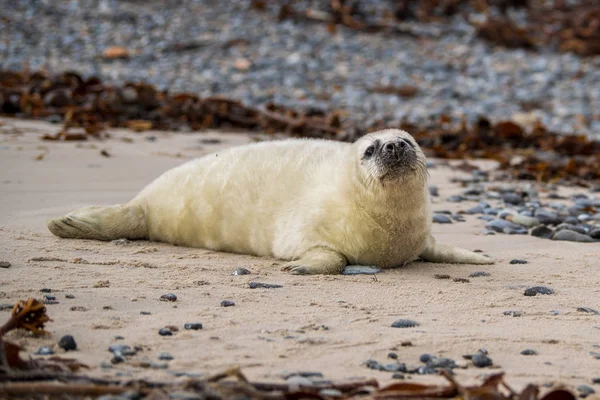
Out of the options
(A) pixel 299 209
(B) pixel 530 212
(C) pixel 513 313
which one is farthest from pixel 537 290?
(B) pixel 530 212

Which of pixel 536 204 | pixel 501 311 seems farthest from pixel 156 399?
pixel 536 204

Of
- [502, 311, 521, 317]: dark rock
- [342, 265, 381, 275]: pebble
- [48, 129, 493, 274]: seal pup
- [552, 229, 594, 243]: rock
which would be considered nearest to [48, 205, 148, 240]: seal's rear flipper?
[48, 129, 493, 274]: seal pup

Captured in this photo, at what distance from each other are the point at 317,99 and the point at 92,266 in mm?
8562

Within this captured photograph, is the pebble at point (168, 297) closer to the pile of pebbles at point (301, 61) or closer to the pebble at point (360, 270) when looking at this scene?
the pebble at point (360, 270)

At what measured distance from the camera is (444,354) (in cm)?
313

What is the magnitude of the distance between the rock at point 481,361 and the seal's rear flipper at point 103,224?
2589 millimetres

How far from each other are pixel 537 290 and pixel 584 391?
1.42 metres

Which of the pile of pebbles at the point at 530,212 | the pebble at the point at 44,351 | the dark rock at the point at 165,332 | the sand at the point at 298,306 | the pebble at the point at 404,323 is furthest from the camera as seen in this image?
the pile of pebbles at the point at 530,212

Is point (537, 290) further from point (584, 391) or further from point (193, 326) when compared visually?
point (193, 326)

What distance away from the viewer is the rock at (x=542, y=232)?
5544 mm

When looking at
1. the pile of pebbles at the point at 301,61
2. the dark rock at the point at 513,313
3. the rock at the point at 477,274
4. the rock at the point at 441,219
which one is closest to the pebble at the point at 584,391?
the dark rock at the point at 513,313

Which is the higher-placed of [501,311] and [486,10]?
[486,10]

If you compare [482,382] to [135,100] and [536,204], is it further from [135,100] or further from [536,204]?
[135,100]

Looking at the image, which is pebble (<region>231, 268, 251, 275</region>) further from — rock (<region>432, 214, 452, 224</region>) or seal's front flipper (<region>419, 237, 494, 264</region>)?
rock (<region>432, 214, 452, 224</region>)
